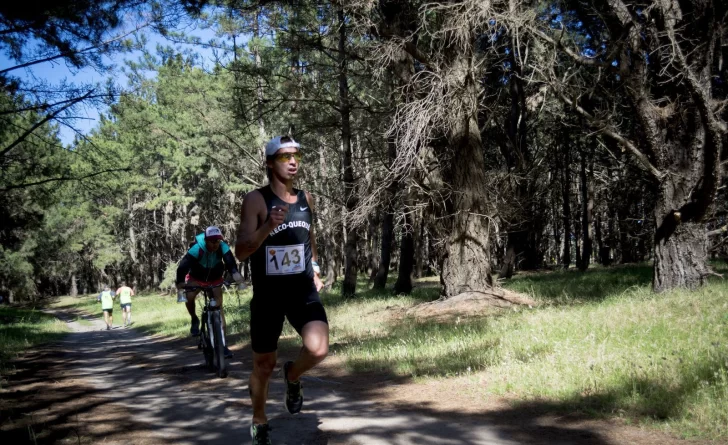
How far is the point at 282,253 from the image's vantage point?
13.5 feet

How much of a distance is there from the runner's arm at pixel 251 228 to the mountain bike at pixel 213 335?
401cm

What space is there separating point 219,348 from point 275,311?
385 centimetres

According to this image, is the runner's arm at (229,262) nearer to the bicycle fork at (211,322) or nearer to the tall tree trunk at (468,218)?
the bicycle fork at (211,322)

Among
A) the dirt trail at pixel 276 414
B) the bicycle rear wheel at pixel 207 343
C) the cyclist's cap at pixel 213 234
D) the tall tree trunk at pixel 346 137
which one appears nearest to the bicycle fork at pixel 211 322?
the bicycle rear wheel at pixel 207 343

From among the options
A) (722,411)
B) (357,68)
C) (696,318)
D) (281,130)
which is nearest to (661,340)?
(696,318)

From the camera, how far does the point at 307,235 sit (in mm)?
4238

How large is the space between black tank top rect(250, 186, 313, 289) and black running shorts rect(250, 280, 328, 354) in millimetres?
82

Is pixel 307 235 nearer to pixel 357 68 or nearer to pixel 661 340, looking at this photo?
pixel 661 340

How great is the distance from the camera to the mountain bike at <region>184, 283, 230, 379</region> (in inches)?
298

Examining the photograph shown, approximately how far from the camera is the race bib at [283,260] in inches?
161

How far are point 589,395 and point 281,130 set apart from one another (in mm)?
22294

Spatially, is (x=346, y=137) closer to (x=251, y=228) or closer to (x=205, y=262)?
(x=205, y=262)

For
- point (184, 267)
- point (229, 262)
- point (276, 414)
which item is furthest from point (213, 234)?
point (276, 414)

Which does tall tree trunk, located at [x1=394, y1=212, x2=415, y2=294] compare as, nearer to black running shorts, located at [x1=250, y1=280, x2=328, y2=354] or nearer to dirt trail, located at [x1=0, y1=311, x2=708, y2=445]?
Result: dirt trail, located at [x1=0, y1=311, x2=708, y2=445]
